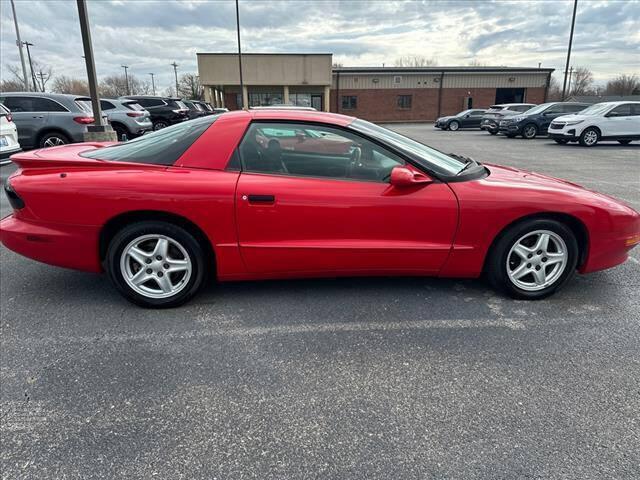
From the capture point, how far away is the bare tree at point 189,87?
65838 millimetres

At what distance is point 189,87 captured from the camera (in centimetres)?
7294

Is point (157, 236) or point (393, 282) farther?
point (393, 282)

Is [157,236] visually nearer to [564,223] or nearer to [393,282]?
[393,282]

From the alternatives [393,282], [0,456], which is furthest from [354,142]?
[0,456]

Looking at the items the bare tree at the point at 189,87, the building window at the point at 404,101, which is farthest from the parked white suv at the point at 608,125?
the bare tree at the point at 189,87

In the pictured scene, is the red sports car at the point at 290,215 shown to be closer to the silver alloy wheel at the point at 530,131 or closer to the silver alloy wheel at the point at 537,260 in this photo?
the silver alloy wheel at the point at 537,260

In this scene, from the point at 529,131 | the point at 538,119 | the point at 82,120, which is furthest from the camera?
the point at 529,131

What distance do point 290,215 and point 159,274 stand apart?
1.03 metres

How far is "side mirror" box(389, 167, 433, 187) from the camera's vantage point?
9.73 ft

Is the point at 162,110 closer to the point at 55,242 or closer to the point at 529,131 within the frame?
the point at 529,131

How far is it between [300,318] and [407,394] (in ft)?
3.33

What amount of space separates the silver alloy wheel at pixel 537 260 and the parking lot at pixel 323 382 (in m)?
0.18

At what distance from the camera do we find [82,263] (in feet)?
10.4

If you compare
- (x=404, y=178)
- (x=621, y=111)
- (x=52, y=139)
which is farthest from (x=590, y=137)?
(x=52, y=139)
